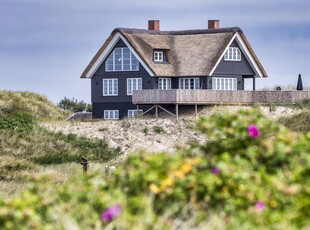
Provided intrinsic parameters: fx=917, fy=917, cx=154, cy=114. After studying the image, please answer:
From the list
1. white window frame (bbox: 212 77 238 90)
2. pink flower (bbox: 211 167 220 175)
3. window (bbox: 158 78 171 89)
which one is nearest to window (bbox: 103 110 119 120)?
window (bbox: 158 78 171 89)

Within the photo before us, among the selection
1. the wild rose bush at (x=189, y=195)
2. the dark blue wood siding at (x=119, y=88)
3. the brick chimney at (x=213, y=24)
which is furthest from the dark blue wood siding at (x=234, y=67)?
the wild rose bush at (x=189, y=195)

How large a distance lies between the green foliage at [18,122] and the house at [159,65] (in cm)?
862

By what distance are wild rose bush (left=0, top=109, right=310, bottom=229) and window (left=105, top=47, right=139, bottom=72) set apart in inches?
1862

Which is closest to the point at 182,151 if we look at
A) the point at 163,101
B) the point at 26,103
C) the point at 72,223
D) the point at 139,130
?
the point at 72,223

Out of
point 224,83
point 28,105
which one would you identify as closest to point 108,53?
point 28,105

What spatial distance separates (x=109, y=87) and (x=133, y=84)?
1.88m

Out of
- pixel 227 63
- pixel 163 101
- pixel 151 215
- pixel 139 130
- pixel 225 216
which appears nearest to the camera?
pixel 151 215

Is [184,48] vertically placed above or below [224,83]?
above

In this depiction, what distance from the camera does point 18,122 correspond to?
50.4 m

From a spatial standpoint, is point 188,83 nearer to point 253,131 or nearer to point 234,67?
point 234,67

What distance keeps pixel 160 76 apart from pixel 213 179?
47.9 meters

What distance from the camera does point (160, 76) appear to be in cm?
5859

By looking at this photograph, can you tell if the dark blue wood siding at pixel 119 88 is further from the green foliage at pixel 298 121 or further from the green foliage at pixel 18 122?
the green foliage at pixel 298 121

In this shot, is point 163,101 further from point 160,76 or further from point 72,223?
point 72,223
